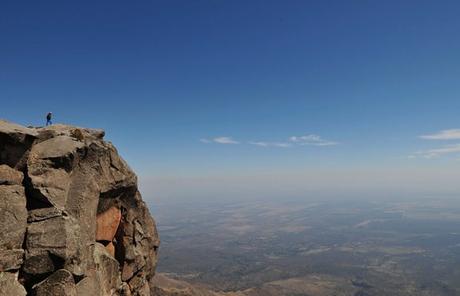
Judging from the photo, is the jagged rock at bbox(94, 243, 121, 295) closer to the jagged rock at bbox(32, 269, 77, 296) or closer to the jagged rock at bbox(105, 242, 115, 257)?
the jagged rock at bbox(105, 242, 115, 257)

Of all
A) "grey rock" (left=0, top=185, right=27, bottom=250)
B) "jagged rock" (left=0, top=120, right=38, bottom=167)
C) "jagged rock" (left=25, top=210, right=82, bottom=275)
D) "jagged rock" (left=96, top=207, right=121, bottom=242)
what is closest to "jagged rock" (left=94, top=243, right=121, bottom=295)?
"jagged rock" (left=96, top=207, right=121, bottom=242)

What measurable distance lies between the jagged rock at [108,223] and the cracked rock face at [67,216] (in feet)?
0.23

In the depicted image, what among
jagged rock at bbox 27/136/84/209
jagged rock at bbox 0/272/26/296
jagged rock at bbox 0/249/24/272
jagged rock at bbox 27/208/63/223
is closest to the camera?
jagged rock at bbox 0/272/26/296

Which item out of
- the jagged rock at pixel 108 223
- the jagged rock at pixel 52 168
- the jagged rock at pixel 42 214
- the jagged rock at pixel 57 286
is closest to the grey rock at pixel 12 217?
the jagged rock at pixel 42 214

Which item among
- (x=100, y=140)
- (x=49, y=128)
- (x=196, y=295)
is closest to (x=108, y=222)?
(x=100, y=140)

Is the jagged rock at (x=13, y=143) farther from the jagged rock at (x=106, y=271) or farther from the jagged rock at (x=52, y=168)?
the jagged rock at (x=106, y=271)

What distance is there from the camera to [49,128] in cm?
2794

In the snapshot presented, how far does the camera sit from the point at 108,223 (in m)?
29.0

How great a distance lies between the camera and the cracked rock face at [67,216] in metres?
20.0

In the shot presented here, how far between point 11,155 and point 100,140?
316 inches

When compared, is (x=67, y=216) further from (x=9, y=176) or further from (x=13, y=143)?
(x=13, y=143)

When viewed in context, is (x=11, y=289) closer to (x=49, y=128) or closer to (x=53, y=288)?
(x=53, y=288)

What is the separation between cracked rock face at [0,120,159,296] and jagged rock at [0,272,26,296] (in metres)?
0.05

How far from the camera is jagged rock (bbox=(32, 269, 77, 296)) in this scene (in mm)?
19531
